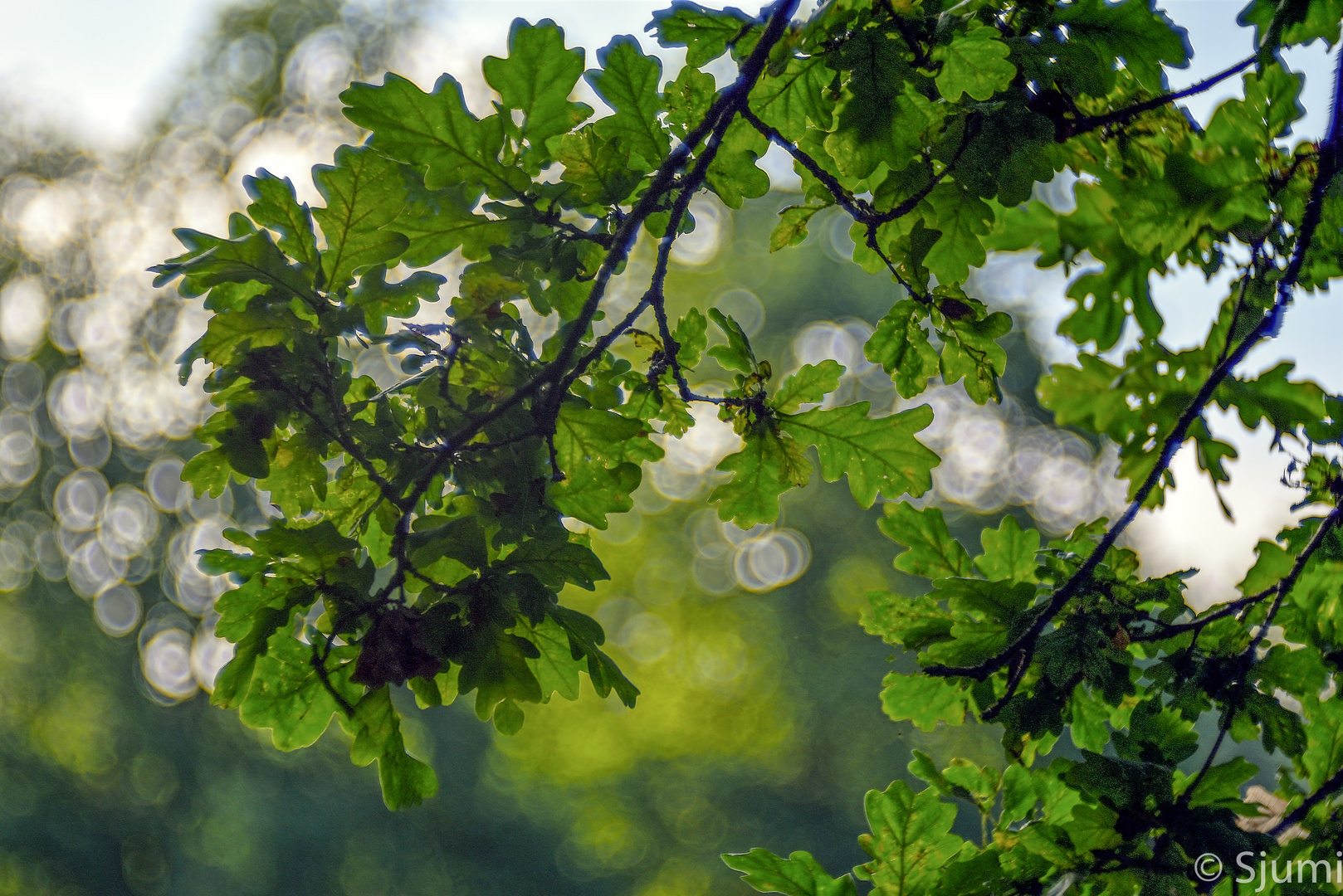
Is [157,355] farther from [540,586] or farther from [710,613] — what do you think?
[540,586]

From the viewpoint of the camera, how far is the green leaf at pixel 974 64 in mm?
1180

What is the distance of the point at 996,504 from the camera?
53.1ft

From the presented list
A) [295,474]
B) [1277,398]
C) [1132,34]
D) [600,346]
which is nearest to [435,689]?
[295,474]

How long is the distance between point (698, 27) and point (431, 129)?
0.48 meters

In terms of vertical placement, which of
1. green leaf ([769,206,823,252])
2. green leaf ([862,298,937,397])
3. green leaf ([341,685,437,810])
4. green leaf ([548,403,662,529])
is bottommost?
green leaf ([341,685,437,810])

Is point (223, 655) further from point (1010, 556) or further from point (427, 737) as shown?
point (1010, 556)

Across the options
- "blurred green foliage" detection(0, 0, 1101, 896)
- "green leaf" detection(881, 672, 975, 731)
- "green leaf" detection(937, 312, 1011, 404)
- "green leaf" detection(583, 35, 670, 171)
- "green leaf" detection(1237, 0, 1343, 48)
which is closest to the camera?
"green leaf" detection(1237, 0, 1343, 48)

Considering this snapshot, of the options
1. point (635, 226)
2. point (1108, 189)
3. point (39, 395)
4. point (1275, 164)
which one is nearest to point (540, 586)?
point (635, 226)

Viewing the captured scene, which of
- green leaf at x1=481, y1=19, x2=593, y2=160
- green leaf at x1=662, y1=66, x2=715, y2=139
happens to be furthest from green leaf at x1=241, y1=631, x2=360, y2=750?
green leaf at x1=662, y1=66, x2=715, y2=139

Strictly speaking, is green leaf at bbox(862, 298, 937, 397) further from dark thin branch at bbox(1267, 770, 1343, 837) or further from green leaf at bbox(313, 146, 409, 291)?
dark thin branch at bbox(1267, 770, 1343, 837)

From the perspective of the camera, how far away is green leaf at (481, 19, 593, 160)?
1.41m

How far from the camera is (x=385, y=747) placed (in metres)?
1.41

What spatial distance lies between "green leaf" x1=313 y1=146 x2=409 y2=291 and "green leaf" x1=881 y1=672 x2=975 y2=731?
1.32 m

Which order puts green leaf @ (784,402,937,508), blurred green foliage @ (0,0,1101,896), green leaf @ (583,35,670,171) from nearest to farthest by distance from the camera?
green leaf @ (583,35,670,171)
green leaf @ (784,402,937,508)
blurred green foliage @ (0,0,1101,896)
